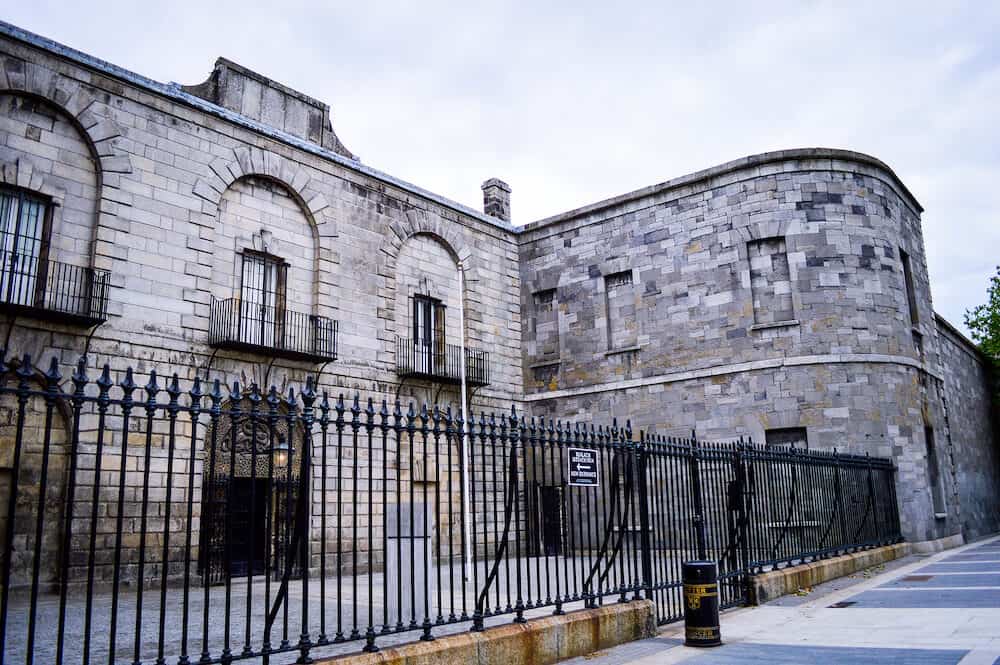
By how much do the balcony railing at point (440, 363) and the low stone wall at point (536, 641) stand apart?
1139cm

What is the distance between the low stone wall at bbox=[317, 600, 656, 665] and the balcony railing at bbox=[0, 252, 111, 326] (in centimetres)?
994

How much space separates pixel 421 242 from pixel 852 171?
11.3 m

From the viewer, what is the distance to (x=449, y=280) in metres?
21.6

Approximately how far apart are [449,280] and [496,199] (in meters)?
4.09

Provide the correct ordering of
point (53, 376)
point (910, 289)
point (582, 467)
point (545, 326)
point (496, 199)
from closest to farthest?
point (53, 376)
point (582, 467)
point (910, 289)
point (545, 326)
point (496, 199)

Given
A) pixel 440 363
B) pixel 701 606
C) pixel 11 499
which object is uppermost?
pixel 440 363

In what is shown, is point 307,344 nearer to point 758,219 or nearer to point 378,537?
point 378,537

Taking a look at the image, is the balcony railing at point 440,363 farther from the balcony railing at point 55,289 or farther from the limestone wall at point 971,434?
the limestone wall at point 971,434

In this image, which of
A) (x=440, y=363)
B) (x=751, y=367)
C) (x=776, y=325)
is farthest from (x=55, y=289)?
(x=776, y=325)

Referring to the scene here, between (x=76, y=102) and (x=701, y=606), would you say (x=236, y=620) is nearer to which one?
(x=701, y=606)

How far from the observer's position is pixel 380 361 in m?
18.8

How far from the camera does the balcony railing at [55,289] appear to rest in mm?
12906

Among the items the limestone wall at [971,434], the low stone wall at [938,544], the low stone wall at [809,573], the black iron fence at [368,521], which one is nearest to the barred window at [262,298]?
the black iron fence at [368,521]

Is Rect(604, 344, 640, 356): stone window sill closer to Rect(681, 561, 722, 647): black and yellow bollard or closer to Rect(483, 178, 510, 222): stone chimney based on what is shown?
Rect(483, 178, 510, 222): stone chimney
